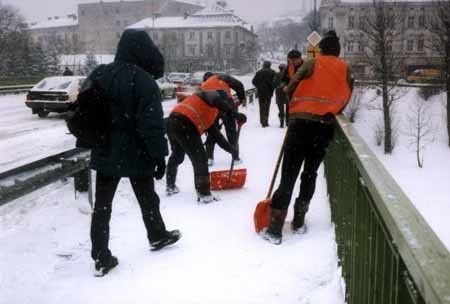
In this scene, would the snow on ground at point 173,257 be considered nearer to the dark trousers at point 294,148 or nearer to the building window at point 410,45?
the dark trousers at point 294,148

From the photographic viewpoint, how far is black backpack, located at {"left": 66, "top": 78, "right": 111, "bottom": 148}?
3.83 meters

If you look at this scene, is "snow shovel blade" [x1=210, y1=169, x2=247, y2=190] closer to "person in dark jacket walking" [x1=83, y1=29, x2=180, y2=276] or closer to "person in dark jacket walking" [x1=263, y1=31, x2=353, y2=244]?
"person in dark jacket walking" [x1=263, y1=31, x2=353, y2=244]

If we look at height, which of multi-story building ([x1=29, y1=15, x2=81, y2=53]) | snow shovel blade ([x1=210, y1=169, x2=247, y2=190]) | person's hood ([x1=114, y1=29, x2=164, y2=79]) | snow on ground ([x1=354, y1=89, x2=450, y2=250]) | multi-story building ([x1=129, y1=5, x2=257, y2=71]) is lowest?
snow on ground ([x1=354, y1=89, x2=450, y2=250])

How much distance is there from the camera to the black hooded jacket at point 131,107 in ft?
12.6

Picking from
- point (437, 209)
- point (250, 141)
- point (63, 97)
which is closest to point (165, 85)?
point (63, 97)

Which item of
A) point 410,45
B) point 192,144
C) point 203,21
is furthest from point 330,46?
point 203,21

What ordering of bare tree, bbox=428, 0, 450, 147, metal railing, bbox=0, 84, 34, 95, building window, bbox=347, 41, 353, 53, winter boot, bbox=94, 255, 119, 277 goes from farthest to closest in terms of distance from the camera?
building window, bbox=347, 41, 353, 53 < bare tree, bbox=428, 0, 450, 147 < metal railing, bbox=0, 84, 34, 95 < winter boot, bbox=94, 255, 119, 277

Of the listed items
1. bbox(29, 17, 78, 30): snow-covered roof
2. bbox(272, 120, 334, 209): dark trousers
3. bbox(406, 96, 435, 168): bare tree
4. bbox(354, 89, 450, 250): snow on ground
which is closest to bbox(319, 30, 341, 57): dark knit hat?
bbox(272, 120, 334, 209): dark trousers

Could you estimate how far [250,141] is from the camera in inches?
459

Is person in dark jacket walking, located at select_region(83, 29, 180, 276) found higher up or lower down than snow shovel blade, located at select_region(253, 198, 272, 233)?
higher up

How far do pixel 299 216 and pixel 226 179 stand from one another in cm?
201

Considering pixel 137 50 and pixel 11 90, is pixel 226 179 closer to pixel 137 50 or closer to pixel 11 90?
pixel 137 50

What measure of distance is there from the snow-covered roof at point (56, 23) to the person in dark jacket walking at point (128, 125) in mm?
125380

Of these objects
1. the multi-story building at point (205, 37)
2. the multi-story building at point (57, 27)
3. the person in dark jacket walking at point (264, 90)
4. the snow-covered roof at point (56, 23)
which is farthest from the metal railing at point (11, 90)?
the snow-covered roof at point (56, 23)
